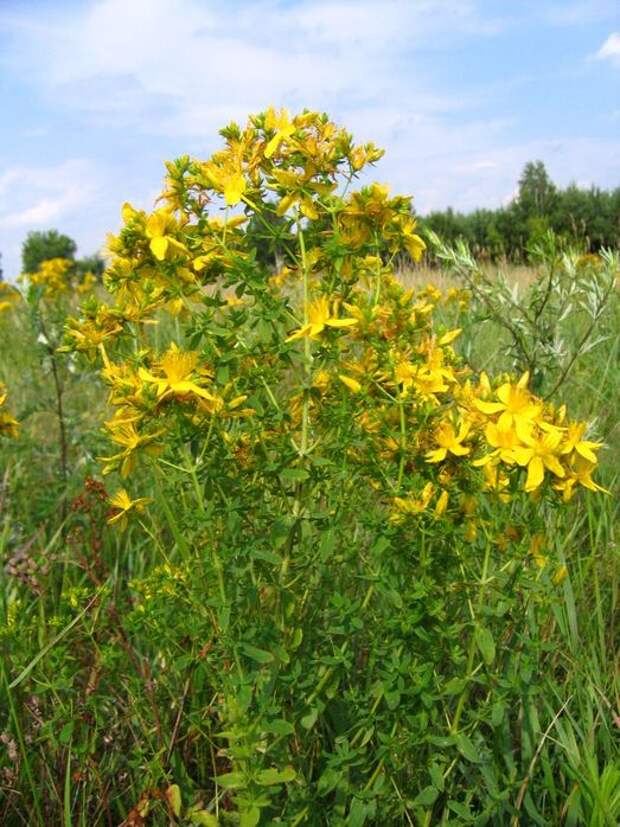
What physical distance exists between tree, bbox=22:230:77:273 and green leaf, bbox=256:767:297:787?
26281mm

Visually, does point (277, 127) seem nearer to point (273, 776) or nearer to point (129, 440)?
point (129, 440)

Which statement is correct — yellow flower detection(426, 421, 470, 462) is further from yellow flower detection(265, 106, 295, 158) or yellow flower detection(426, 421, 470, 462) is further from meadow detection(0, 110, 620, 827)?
yellow flower detection(265, 106, 295, 158)

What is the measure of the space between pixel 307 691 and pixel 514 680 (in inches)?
13.7

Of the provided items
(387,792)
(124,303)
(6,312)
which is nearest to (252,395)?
(124,303)

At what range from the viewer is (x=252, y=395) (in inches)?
56.4

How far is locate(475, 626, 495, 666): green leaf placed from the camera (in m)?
1.31

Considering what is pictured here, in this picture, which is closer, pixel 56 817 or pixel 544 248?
pixel 56 817

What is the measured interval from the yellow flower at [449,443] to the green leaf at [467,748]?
43 centimetres

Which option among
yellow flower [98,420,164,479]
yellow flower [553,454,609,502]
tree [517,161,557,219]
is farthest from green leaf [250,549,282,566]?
tree [517,161,557,219]

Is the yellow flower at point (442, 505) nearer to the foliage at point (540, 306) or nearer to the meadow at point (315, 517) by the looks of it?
the meadow at point (315, 517)

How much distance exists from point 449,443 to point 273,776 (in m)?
0.58

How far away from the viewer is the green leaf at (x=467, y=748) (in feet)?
→ 4.43

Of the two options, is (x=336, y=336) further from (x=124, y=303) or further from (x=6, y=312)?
(x=6, y=312)

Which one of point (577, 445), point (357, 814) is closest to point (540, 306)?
point (577, 445)
